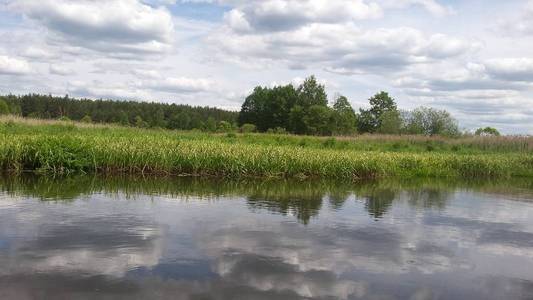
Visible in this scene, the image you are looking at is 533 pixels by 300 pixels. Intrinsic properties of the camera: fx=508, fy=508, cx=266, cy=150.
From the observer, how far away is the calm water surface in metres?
6.48

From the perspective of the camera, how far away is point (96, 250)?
7668 mm

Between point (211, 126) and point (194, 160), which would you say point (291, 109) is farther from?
point (194, 160)

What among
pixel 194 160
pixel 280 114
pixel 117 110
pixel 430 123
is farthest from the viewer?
pixel 117 110

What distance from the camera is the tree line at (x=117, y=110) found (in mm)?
96812

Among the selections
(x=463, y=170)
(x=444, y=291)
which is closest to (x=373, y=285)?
(x=444, y=291)

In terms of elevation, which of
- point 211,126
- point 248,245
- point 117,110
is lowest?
point 248,245

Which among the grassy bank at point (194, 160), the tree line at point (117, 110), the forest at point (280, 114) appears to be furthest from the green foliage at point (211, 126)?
the grassy bank at point (194, 160)

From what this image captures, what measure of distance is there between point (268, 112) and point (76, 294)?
78651 mm

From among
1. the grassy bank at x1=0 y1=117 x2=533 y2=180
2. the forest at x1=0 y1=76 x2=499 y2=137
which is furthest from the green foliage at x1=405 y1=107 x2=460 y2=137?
the grassy bank at x1=0 y1=117 x2=533 y2=180

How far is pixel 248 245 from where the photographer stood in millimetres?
8578

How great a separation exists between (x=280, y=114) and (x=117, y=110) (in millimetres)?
45880

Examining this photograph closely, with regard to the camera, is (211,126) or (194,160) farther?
(211,126)

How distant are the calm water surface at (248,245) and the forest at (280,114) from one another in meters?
26.9

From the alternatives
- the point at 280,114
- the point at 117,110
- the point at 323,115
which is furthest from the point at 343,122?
the point at 117,110
